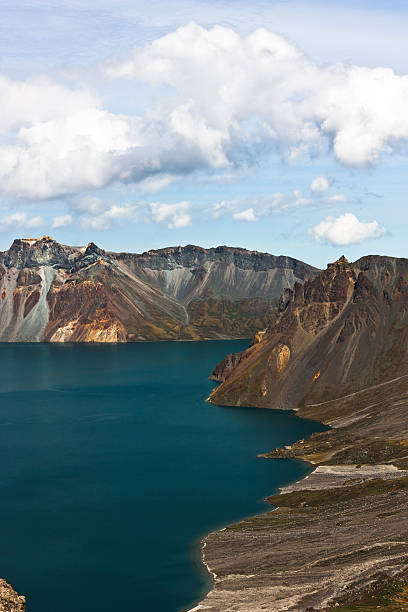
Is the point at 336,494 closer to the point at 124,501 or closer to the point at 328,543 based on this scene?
the point at 328,543

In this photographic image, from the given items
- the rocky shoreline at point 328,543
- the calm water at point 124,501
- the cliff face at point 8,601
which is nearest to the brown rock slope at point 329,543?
the rocky shoreline at point 328,543

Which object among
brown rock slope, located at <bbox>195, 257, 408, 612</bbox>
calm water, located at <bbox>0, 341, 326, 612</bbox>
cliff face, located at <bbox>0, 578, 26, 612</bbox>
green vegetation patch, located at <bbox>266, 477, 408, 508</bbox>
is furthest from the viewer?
green vegetation patch, located at <bbox>266, 477, 408, 508</bbox>

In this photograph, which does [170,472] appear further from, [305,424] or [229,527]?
[305,424]

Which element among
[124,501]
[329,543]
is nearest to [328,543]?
[329,543]

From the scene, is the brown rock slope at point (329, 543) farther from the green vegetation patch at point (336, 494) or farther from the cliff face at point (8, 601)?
the cliff face at point (8, 601)

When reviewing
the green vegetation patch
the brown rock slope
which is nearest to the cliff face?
the brown rock slope

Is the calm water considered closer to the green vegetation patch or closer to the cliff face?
the green vegetation patch

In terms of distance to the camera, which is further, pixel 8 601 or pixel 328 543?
pixel 328 543
